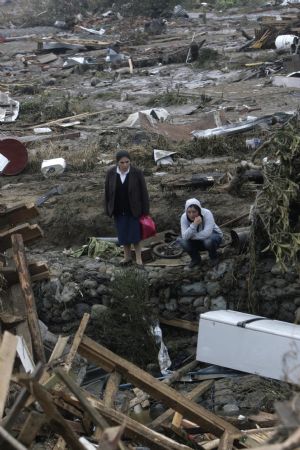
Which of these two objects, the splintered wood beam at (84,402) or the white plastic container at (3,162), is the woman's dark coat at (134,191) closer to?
the splintered wood beam at (84,402)

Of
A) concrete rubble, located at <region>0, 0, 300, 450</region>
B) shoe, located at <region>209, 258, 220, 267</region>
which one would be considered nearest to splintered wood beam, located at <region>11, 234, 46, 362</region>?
concrete rubble, located at <region>0, 0, 300, 450</region>

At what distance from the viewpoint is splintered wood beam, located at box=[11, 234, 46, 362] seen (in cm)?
945

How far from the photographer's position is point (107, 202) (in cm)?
1061

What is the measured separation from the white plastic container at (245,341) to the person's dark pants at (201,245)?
33.9 inches

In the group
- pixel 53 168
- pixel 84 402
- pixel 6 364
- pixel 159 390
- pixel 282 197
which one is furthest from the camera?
pixel 53 168

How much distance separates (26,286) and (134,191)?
1.76 m

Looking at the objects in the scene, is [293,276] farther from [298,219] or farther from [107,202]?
[107,202]

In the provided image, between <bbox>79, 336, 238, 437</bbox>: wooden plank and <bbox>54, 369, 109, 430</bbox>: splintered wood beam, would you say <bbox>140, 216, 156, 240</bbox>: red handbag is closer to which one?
<bbox>79, 336, 238, 437</bbox>: wooden plank

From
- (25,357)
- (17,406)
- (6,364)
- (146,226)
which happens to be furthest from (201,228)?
(17,406)

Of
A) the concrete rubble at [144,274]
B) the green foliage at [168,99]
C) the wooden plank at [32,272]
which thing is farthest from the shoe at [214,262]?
the green foliage at [168,99]

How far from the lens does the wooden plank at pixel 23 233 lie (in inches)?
390

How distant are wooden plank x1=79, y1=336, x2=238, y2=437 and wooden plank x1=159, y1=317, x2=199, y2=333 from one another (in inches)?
146

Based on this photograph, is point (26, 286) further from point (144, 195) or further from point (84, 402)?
point (84, 402)

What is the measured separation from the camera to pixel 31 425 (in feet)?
16.0
